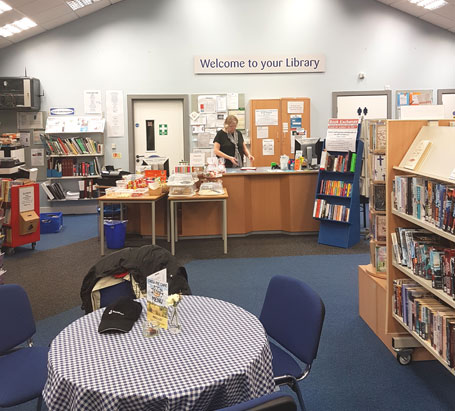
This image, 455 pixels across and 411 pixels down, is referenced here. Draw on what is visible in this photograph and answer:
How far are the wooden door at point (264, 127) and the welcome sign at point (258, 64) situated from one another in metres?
0.68

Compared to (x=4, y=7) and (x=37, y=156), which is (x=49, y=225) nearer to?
(x=37, y=156)

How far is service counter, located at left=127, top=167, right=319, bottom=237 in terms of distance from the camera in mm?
6887

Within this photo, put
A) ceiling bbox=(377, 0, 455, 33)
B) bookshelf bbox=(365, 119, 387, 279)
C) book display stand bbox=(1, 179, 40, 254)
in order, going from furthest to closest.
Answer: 1. ceiling bbox=(377, 0, 455, 33)
2. book display stand bbox=(1, 179, 40, 254)
3. bookshelf bbox=(365, 119, 387, 279)

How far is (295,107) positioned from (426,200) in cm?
674

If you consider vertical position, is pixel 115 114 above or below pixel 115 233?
above

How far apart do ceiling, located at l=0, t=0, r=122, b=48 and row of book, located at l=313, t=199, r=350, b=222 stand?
202 inches

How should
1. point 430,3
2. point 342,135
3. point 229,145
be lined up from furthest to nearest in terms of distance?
1. point 430,3
2. point 229,145
3. point 342,135

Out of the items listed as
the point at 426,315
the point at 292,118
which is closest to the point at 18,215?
the point at 426,315

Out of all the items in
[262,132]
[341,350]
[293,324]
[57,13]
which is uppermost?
[57,13]

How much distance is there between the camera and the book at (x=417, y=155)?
300cm

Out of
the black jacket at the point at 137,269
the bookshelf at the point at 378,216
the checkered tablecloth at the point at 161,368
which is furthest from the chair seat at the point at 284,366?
the bookshelf at the point at 378,216

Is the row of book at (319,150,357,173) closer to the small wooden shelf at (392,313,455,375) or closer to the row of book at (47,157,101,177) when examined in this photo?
the small wooden shelf at (392,313,455,375)

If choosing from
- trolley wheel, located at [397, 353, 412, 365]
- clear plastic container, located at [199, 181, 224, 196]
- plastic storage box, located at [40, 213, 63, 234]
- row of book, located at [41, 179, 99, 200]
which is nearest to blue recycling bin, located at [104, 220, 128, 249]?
clear plastic container, located at [199, 181, 224, 196]

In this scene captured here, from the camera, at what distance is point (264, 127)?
30.8 feet
